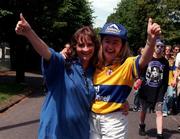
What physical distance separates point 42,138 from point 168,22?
190 feet

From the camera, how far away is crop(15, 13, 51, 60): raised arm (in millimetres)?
3541

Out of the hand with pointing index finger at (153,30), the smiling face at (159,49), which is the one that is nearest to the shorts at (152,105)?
the smiling face at (159,49)

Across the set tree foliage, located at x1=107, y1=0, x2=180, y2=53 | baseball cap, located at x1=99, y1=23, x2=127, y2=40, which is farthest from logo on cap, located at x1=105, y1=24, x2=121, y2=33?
tree foliage, located at x1=107, y1=0, x2=180, y2=53

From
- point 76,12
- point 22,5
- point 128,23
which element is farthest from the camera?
point 128,23

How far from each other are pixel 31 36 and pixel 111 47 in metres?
0.85

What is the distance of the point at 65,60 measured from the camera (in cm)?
397

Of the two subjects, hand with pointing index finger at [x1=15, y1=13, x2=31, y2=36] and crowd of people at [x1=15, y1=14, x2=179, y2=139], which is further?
crowd of people at [x1=15, y1=14, x2=179, y2=139]

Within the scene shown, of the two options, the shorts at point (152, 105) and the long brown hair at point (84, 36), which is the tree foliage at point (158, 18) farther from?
the long brown hair at point (84, 36)

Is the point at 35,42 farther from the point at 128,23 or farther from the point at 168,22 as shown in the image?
the point at 128,23

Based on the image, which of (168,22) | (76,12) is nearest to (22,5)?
(76,12)

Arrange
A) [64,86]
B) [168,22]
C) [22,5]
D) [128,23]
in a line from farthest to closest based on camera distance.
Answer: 1. [128,23]
2. [168,22]
3. [22,5]
4. [64,86]

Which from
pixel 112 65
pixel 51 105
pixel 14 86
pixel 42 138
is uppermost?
pixel 112 65

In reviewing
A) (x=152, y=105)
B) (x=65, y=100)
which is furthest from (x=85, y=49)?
(x=152, y=105)

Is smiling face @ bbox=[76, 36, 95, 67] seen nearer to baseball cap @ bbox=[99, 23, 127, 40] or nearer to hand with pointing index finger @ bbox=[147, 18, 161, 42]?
baseball cap @ bbox=[99, 23, 127, 40]
